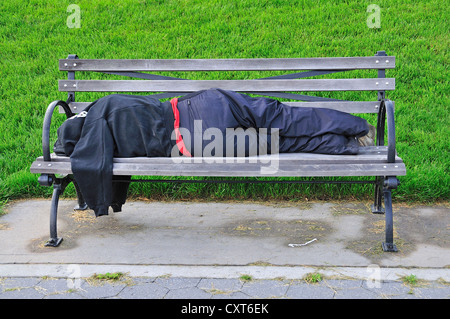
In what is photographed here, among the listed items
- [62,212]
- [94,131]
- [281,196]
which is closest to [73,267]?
[94,131]

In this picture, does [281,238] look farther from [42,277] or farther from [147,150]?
[42,277]

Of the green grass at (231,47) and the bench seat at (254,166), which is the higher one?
the green grass at (231,47)

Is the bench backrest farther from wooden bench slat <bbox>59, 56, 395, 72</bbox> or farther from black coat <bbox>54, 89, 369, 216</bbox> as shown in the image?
black coat <bbox>54, 89, 369, 216</bbox>

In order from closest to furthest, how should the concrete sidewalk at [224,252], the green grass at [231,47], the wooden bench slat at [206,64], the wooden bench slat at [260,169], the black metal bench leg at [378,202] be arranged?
the concrete sidewalk at [224,252], the wooden bench slat at [260,169], the black metal bench leg at [378,202], the wooden bench slat at [206,64], the green grass at [231,47]

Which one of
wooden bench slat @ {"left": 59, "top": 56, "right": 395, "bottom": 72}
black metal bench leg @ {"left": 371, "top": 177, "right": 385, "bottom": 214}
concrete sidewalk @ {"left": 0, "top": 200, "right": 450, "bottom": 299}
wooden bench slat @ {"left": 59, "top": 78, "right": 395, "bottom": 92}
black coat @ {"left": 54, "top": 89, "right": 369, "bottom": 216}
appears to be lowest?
concrete sidewalk @ {"left": 0, "top": 200, "right": 450, "bottom": 299}

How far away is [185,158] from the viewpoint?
3.37 m

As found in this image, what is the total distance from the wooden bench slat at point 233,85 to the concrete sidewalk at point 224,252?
93 cm

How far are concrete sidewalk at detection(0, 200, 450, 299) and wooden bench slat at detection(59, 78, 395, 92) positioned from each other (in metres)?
0.93

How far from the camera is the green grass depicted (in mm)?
4461

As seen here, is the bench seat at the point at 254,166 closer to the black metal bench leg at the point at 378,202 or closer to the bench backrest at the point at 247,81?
the black metal bench leg at the point at 378,202

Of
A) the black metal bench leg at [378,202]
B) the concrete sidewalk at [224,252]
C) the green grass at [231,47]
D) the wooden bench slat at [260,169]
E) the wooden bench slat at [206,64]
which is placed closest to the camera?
the concrete sidewalk at [224,252]

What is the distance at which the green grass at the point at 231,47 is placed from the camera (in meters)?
4.46

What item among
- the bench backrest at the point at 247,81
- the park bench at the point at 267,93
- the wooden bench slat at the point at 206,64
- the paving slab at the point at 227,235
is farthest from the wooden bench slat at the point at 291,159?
the wooden bench slat at the point at 206,64

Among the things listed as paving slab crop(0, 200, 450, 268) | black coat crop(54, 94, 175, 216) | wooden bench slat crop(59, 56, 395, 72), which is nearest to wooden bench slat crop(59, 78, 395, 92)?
wooden bench slat crop(59, 56, 395, 72)
